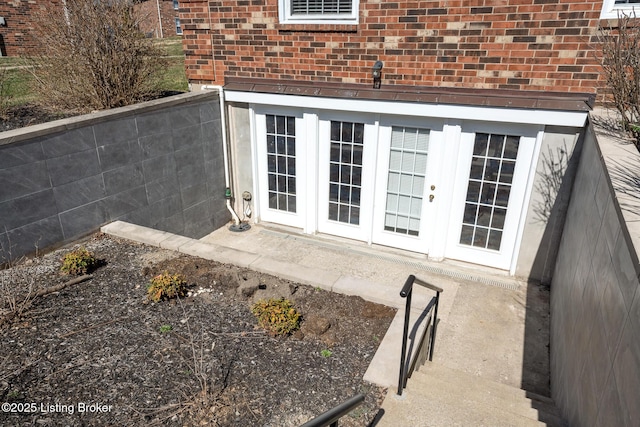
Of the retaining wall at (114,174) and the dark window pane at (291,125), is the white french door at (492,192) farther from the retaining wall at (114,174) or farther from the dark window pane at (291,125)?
the retaining wall at (114,174)

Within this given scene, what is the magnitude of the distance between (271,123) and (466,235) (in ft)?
12.3

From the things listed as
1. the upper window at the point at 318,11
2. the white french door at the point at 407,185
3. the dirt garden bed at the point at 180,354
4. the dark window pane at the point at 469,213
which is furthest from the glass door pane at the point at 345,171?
the dirt garden bed at the point at 180,354

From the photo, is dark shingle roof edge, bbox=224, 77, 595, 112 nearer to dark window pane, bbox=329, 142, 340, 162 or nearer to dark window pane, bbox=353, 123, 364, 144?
dark window pane, bbox=353, 123, 364, 144

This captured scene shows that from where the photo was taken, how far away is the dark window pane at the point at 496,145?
589 centimetres

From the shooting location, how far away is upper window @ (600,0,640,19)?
15.8ft

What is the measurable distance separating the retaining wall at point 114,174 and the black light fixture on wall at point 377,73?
287cm

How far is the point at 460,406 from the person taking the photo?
10.4ft

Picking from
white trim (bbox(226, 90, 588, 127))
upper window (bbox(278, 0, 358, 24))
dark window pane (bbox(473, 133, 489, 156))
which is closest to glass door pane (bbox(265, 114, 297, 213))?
white trim (bbox(226, 90, 588, 127))

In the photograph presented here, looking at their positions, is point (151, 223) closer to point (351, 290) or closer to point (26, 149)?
point (26, 149)

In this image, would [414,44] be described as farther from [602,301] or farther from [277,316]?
[602,301]

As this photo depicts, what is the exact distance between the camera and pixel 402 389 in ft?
10.6

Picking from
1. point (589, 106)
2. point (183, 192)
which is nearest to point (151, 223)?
point (183, 192)

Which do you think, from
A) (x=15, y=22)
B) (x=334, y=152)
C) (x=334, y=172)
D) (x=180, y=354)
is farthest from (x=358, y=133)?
(x=15, y=22)

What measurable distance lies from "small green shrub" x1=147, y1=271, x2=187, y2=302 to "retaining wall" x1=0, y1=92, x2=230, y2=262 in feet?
6.32
